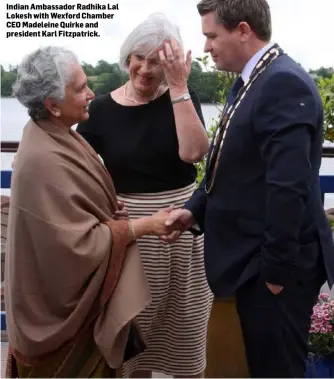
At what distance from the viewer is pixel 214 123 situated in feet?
9.91

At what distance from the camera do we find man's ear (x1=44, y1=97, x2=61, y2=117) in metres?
1.98

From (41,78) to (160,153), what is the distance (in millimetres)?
587

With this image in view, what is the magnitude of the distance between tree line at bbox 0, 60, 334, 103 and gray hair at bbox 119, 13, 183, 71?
171mm

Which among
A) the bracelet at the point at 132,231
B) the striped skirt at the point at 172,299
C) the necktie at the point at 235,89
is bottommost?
the striped skirt at the point at 172,299

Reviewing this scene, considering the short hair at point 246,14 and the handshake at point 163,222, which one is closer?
the short hair at point 246,14

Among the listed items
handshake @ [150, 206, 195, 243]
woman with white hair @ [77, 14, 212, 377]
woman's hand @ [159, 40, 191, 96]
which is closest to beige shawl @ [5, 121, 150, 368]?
handshake @ [150, 206, 195, 243]

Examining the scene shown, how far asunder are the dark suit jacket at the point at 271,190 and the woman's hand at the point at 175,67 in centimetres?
43

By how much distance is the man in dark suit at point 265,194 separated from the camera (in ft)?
5.70

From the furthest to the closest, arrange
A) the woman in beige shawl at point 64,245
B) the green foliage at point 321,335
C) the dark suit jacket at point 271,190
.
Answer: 1. the green foliage at point 321,335
2. the woman in beige shawl at point 64,245
3. the dark suit jacket at point 271,190

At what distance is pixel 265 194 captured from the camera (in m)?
1.85

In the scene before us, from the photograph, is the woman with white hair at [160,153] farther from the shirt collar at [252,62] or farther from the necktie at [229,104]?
the shirt collar at [252,62]

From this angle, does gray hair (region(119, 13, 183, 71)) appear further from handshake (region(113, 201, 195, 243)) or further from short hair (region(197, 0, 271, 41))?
handshake (region(113, 201, 195, 243))

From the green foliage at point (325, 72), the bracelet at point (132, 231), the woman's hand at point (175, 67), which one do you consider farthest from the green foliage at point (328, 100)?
the bracelet at point (132, 231)

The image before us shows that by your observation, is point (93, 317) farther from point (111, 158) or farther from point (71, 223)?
point (111, 158)
